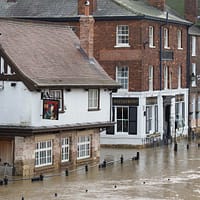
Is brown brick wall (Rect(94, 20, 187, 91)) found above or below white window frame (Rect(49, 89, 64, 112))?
above

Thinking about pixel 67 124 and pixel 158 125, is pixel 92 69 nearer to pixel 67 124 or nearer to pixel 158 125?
pixel 67 124

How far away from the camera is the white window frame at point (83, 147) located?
3891cm

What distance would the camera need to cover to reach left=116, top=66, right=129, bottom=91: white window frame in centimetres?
5066

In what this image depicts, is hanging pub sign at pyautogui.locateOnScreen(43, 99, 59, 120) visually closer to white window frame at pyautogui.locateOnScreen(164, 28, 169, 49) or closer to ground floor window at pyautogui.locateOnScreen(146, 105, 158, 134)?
ground floor window at pyautogui.locateOnScreen(146, 105, 158, 134)

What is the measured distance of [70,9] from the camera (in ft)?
171

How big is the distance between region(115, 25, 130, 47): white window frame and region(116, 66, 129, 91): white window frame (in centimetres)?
160

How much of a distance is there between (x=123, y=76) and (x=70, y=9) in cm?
627

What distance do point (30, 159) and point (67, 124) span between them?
11.0ft

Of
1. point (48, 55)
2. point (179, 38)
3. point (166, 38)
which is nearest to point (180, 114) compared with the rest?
point (179, 38)

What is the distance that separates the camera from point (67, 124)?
122ft

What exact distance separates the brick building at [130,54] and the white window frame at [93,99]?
1024cm

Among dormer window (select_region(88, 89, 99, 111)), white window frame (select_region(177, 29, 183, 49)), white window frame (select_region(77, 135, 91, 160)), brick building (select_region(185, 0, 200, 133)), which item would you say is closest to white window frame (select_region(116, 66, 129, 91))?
white window frame (select_region(177, 29, 183, 49))

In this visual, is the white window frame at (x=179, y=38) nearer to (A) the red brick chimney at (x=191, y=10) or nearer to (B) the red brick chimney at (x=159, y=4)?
(B) the red brick chimney at (x=159, y=4)

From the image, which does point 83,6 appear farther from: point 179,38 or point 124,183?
point 124,183
